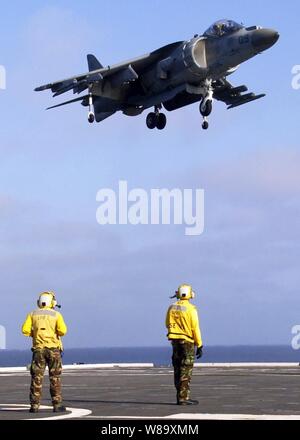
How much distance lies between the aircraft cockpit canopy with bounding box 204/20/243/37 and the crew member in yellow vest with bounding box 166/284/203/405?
21.4m

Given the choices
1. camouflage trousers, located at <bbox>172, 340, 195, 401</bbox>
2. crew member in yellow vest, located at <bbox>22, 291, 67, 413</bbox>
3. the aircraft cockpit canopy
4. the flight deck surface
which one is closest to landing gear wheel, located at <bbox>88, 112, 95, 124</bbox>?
the aircraft cockpit canopy

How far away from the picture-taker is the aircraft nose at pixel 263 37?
116 feet

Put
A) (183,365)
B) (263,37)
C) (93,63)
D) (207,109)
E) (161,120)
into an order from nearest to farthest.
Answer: (183,365), (263,37), (207,109), (161,120), (93,63)

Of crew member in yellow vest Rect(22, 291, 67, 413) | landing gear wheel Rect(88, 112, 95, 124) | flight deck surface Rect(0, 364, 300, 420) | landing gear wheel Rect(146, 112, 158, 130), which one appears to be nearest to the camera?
flight deck surface Rect(0, 364, 300, 420)

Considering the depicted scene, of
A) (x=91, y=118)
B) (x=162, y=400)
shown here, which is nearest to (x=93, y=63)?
(x=91, y=118)

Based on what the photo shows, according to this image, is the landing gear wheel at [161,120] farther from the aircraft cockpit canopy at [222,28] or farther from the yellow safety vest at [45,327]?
the yellow safety vest at [45,327]

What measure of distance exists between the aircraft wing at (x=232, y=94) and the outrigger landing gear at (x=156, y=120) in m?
3.65

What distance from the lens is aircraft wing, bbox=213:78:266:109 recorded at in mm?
43844

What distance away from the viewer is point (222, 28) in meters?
36.7

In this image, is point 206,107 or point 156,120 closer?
point 206,107

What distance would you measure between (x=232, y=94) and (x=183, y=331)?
28.7 metres

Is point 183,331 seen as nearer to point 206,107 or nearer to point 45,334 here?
point 45,334

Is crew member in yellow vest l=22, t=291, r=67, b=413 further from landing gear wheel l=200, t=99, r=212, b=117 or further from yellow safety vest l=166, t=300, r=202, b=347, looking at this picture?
landing gear wheel l=200, t=99, r=212, b=117
